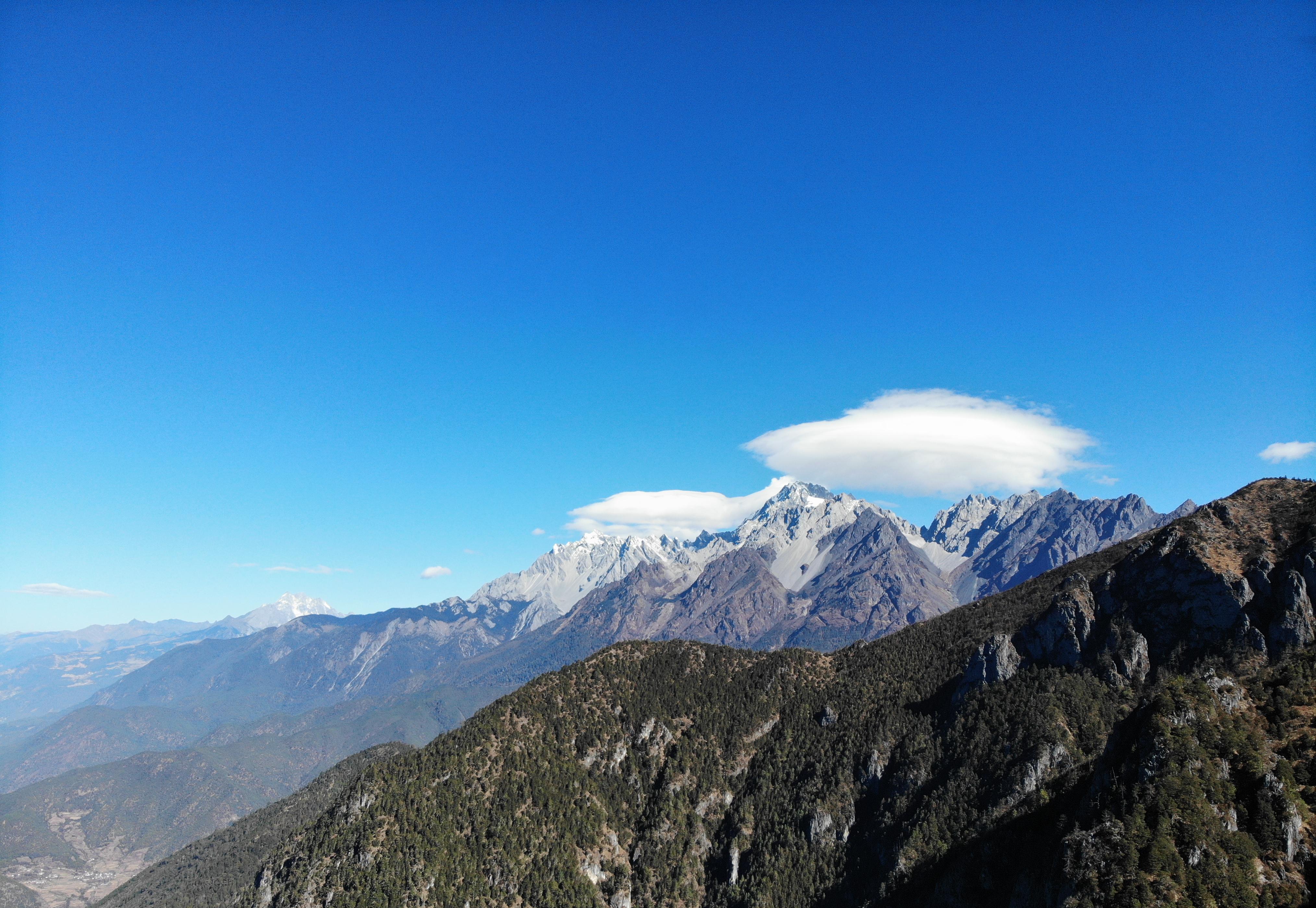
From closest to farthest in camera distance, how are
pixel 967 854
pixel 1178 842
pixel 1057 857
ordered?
pixel 1178 842
pixel 1057 857
pixel 967 854

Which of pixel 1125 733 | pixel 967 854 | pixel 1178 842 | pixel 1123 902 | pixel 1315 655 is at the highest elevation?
pixel 1315 655

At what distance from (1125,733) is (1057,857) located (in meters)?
34.9

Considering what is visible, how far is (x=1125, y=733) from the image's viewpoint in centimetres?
15238

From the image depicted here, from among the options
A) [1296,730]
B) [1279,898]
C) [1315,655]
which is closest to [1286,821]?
[1279,898]

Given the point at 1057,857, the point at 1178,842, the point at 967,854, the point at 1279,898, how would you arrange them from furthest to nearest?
the point at 967,854, the point at 1057,857, the point at 1178,842, the point at 1279,898

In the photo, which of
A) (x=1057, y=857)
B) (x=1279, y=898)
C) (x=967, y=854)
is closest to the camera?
(x=1279, y=898)

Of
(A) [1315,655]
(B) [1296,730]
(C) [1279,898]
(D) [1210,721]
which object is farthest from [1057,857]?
(A) [1315,655]

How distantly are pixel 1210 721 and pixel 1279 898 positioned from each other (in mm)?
33087

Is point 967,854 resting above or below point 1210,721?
below

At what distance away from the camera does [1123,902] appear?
389 ft

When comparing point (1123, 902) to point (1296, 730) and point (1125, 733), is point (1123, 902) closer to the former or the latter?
point (1125, 733)

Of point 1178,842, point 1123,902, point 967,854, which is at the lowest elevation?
point 967,854

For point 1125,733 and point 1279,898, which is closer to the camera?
point 1279,898

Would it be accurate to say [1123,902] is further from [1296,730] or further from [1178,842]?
[1296,730]
